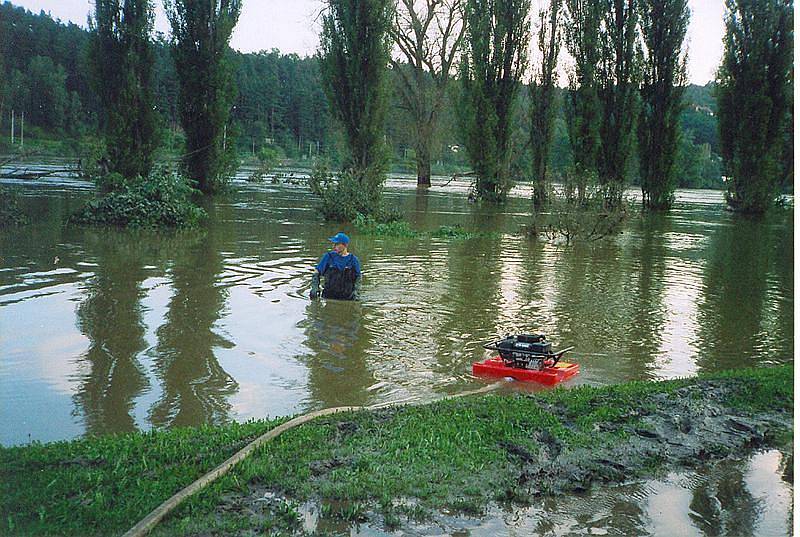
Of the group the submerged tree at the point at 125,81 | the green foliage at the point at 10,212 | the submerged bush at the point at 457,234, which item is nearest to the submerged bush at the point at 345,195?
the submerged bush at the point at 457,234

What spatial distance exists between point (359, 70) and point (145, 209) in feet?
38.5

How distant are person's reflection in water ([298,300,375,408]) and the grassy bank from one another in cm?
120

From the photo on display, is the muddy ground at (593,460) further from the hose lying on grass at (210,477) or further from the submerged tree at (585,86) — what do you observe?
the submerged tree at (585,86)

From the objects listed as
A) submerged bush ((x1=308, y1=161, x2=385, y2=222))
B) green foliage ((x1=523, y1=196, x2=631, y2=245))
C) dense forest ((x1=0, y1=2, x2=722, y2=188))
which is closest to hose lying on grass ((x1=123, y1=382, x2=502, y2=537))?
dense forest ((x1=0, y1=2, x2=722, y2=188))

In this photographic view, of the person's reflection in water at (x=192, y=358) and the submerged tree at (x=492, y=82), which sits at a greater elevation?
the submerged tree at (x=492, y=82)

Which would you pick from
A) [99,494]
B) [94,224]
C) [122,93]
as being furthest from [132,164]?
[99,494]

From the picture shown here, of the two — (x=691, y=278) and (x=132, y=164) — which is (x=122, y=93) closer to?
(x=132, y=164)

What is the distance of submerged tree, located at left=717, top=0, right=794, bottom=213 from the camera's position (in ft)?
48.0

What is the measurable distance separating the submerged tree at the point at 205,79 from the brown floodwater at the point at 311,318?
13.6 m

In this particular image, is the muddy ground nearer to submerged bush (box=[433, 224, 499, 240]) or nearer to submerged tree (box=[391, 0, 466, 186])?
submerged bush (box=[433, 224, 499, 240])

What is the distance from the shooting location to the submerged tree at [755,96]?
576 inches

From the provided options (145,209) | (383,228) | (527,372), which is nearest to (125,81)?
(145,209)

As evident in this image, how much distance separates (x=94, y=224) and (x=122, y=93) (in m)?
9.15

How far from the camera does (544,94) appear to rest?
3666 centimetres
